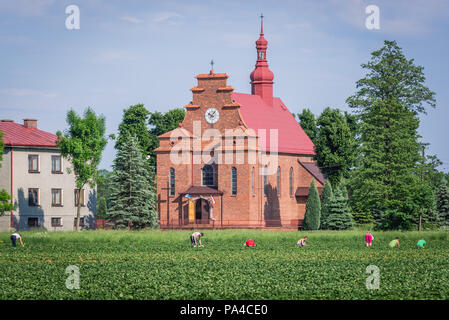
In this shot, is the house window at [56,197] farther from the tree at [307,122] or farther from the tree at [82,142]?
the tree at [307,122]

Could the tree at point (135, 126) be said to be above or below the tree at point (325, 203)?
above

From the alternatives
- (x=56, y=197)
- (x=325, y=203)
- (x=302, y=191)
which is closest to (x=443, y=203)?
(x=325, y=203)

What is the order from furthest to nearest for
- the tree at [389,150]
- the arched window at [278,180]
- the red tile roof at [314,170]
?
the red tile roof at [314,170] → the arched window at [278,180] → the tree at [389,150]

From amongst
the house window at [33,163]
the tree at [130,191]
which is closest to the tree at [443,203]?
the tree at [130,191]

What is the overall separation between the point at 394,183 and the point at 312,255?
77.8 feet

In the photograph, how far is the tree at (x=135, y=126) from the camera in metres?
81.6

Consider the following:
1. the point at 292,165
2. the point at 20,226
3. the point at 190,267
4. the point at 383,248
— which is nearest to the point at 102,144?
the point at 20,226

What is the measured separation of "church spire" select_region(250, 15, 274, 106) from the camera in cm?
7588

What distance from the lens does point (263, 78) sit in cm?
7625

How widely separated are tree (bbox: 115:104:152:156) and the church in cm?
1296

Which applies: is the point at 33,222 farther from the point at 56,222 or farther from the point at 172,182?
the point at 172,182

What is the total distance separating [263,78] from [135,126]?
51.2 ft

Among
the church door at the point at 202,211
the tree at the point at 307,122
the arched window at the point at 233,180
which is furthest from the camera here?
the tree at the point at 307,122

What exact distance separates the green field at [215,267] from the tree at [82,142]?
1485 cm
